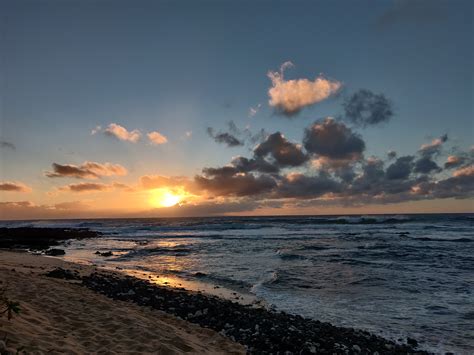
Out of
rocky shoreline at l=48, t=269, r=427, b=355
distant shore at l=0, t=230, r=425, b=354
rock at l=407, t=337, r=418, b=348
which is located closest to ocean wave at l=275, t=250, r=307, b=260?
rocky shoreline at l=48, t=269, r=427, b=355

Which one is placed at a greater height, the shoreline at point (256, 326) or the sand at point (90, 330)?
the sand at point (90, 330)

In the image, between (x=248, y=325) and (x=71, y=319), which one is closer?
(x=71, y=319)

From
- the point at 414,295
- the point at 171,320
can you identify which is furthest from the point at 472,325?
the point at 171,320

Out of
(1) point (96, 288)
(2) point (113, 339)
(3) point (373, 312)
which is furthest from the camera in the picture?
(1) point (96, 288)

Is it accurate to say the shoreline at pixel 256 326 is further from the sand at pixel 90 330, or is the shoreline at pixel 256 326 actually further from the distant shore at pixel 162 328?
the sand at pixel 90 330

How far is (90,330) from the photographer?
8164 millimetres

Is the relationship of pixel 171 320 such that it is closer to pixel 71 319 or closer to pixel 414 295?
pixel 71 319

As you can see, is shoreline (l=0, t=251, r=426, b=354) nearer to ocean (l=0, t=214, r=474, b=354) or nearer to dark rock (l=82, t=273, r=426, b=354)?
dark rock (l=82, t=273, r=426, b=354)

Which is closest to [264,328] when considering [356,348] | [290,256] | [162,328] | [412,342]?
[356,348]

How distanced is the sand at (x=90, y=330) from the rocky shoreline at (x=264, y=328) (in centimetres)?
59

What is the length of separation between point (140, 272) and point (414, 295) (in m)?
14.8

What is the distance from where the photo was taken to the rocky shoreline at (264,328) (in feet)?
30.3

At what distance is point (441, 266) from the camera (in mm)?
24172

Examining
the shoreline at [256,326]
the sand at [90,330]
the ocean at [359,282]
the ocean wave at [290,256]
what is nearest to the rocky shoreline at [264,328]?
the shoreline at [256,326]
